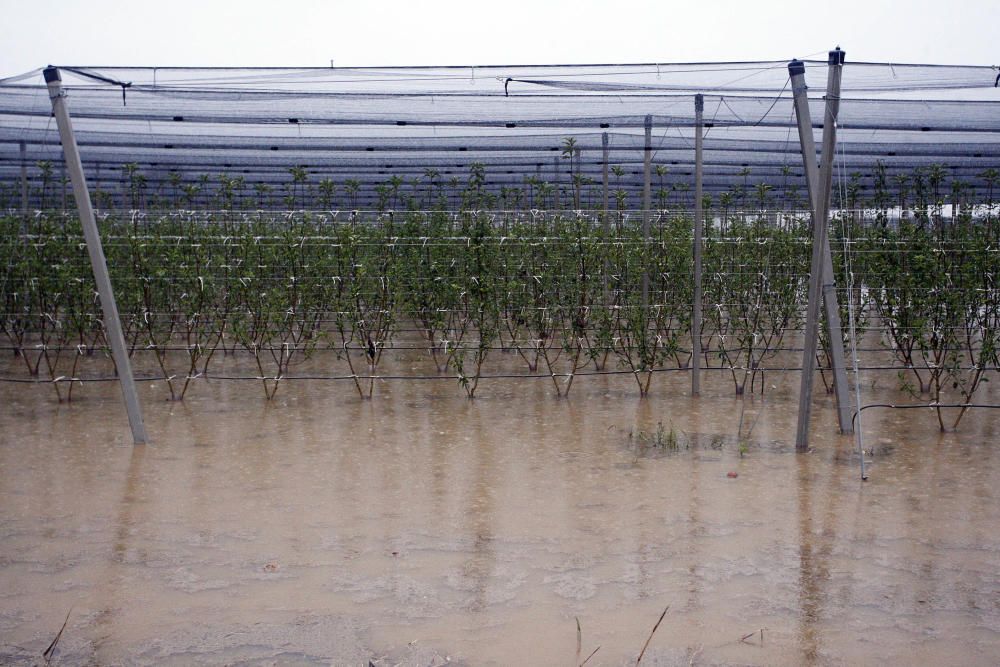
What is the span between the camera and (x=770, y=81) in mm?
6910

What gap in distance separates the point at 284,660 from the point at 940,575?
2.65 meters

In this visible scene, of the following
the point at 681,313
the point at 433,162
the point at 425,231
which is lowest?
the point at 681,313

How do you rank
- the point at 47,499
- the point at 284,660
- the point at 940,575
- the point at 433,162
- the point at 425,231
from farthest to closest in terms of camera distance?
the point at 433,162 < the point at 425,231 < the point at 47,499 < the point at 940,575 < the point at 284,660

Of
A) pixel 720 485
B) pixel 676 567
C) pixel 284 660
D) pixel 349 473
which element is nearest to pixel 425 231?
pixel 349 473

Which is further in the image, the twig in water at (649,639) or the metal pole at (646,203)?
the metal pole at (646,203)

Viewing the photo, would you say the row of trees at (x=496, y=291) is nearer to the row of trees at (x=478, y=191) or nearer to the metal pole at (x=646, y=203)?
the metal pole at (x=646, y=203)

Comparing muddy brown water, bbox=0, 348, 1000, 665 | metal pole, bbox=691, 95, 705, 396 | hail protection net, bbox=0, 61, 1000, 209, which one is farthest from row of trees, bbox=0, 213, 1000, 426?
muddy brown water, bbox=0, 348, 1000, 665

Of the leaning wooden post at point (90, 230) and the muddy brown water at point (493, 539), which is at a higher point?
the leaning wooden post at point (90, 230)

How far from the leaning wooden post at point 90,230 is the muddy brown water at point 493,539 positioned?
479 millimetres

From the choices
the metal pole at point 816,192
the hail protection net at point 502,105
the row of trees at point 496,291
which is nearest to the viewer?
the metal pole at point 816,192

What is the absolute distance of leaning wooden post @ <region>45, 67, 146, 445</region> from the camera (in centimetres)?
595

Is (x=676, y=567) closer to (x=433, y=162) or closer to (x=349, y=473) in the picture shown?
(x=349, y=473)

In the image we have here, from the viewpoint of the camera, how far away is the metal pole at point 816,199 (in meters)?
5.53

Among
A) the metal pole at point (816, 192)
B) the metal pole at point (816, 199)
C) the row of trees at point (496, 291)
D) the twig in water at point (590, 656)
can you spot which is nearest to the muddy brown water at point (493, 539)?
the twig in water at point (590, 656)
